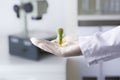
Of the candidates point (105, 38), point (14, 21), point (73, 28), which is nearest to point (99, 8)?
point (73, 28)

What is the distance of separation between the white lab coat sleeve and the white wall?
998mm

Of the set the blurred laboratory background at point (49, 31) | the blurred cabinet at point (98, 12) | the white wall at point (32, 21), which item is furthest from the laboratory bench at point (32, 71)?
the white wall at point (32, 21)

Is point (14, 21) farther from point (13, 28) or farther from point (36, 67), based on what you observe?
point (36, 67)

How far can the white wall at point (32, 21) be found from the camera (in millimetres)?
1961

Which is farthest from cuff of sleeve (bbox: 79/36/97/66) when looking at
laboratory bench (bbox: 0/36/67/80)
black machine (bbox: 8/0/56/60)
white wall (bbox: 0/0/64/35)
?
white wall (bbox: 0/0/64/35)

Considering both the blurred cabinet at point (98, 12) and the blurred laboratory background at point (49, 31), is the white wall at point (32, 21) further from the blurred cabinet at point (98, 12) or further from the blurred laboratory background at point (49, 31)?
the blurred cabinet at point (98, 12)

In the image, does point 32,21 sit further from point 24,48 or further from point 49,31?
point 24,48

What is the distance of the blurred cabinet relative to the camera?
1706 mm

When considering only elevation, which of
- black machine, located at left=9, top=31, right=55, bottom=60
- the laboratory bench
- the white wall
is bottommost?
the laboratory bench

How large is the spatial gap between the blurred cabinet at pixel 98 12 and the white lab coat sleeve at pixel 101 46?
0.73 metres

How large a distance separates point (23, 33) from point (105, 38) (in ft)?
2.91

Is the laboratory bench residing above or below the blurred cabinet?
below

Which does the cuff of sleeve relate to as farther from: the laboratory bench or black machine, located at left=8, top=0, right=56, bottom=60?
black machine, located at left=8, top=0, right=56, bottom=60

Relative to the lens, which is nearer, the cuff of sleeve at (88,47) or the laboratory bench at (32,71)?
the cuff of sleeve at (88,47)
